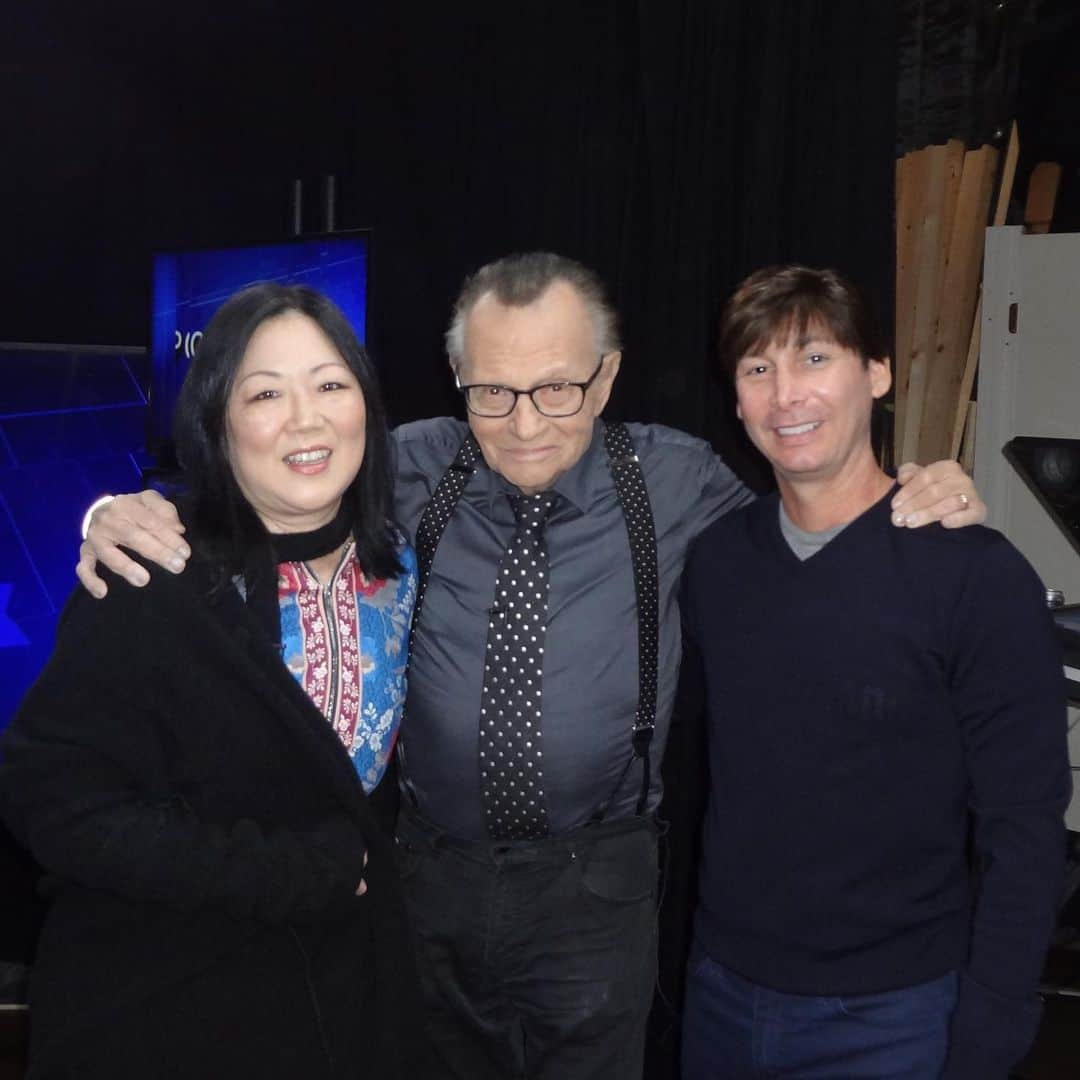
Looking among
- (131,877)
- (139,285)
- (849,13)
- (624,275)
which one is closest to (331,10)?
(139,285)

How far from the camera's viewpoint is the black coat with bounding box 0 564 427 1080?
3.90 feet

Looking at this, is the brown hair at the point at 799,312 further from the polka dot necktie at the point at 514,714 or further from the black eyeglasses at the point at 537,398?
the polka dot necktie at the point at 514,714

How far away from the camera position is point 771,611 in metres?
1.46

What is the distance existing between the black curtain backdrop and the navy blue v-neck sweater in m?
1.22

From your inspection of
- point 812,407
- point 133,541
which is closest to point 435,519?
point 133,541

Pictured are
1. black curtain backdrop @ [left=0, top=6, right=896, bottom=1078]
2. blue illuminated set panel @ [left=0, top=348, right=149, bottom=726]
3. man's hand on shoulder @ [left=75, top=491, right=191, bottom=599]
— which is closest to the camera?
man's hand on shoulder @ [left=75, top=491, right=191, bottom=599]

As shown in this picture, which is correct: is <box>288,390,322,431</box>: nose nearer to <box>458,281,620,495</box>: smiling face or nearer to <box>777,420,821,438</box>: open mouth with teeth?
<box>458,281,620,495</box>: smiling face

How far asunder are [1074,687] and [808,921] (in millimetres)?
940

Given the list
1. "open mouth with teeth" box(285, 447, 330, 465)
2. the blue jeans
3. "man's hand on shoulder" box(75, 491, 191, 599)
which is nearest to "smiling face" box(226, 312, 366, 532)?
"open mouth with teeth" box(285, 447, 330, 465)

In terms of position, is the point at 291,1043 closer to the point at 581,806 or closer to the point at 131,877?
the point at 131,877

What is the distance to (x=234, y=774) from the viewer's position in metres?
1.27

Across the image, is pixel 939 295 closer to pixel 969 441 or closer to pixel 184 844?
pixel 969 441

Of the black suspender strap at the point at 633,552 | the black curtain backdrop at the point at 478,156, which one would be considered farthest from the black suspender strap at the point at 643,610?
the black curtain backdrop at the point at 478,156

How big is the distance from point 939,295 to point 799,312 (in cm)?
210
